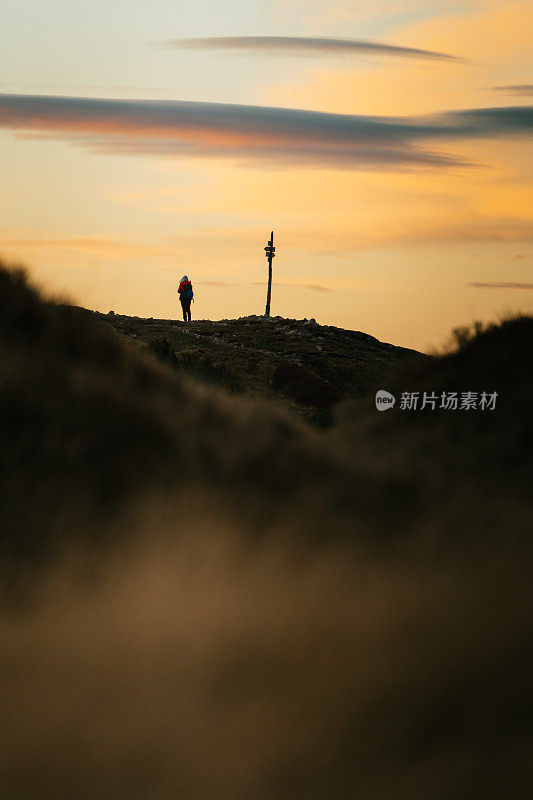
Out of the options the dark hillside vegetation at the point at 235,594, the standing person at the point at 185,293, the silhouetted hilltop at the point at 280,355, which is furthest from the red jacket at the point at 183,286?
the dark hillside vegetation at the point at 235,594

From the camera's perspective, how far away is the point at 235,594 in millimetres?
11078

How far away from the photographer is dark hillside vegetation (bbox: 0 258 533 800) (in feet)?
28.7

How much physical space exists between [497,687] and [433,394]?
10.1 metres

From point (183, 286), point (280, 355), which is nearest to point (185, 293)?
point (183, 286)

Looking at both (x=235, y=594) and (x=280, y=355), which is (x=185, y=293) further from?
(x=235, y=594)

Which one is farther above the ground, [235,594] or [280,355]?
[280,355]

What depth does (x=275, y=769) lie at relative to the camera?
28.3 feet

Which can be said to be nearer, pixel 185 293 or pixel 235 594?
pixel 235 594

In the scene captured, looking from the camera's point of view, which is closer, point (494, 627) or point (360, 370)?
point (494, 627)

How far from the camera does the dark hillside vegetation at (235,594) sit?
28.7 feet

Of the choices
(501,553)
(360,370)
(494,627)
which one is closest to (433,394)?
(501,553)

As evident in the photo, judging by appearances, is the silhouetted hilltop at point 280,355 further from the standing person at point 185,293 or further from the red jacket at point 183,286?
the red jacket at point 183,286

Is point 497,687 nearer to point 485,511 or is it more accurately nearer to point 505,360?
point 485,511

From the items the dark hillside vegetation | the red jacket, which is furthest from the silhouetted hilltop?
the dark hillside vegetation
